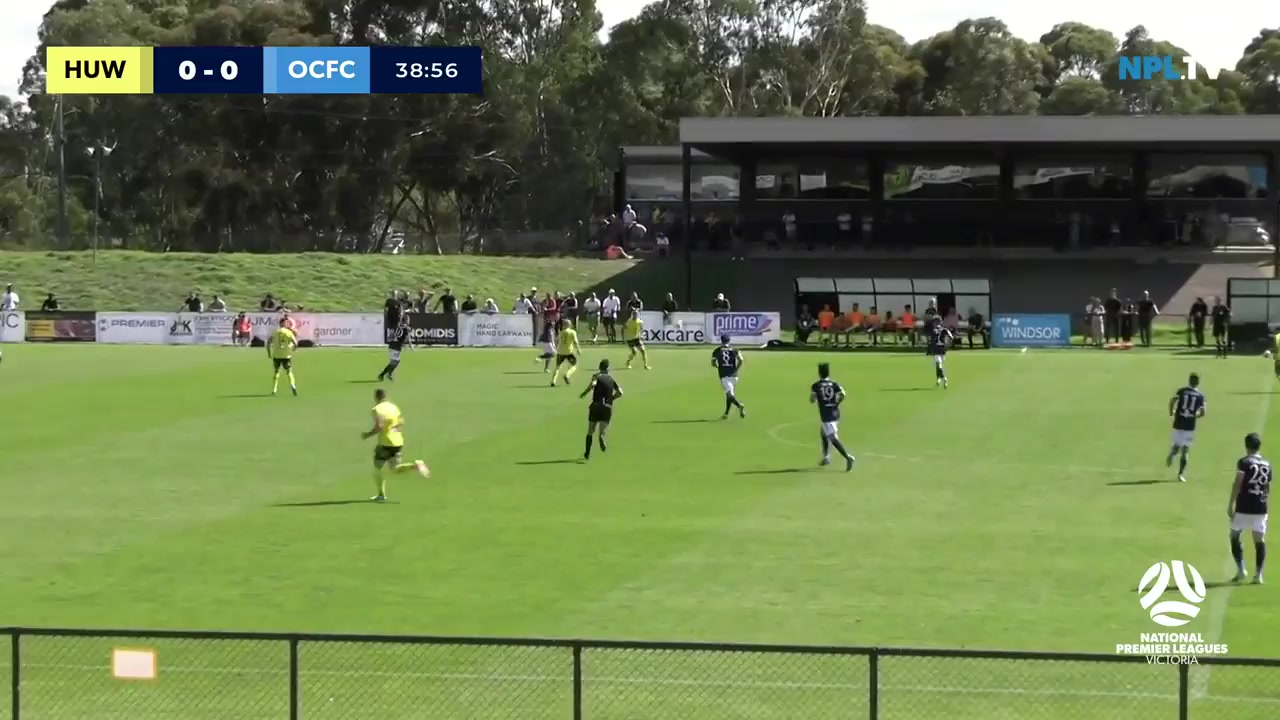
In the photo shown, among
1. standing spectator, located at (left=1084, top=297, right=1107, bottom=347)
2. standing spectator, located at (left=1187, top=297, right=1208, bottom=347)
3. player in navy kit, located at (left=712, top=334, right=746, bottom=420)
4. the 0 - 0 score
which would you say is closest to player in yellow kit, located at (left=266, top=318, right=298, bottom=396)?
player in navy kit, located at (left=712, top=334, right=746, bottom=420)

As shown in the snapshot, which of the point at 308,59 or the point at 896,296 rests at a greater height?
the point at 308,59

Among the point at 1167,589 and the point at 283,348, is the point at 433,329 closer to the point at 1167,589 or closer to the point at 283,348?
the point at 283,348

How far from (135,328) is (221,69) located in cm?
3203

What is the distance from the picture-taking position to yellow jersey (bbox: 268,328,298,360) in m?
38.6

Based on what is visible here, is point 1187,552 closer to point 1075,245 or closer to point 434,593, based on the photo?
point 434,593

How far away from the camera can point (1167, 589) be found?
60.7ft

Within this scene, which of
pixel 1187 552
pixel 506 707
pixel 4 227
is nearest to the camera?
pixel 506 707

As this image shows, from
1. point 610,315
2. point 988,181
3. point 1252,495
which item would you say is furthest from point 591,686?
point 988,181

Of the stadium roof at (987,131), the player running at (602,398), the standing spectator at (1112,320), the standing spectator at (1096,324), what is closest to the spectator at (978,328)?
the standing spectator at (1096,324)

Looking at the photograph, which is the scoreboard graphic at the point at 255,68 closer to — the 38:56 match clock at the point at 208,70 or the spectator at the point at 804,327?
the 38:56 match clock at the point at 208,70

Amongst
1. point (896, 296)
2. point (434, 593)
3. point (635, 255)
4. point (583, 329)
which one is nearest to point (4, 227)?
point (635, 255)

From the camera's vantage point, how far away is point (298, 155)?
3775 inches

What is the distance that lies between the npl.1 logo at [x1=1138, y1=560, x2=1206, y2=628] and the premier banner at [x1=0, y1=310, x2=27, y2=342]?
5022 cm

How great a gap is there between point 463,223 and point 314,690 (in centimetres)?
9030
